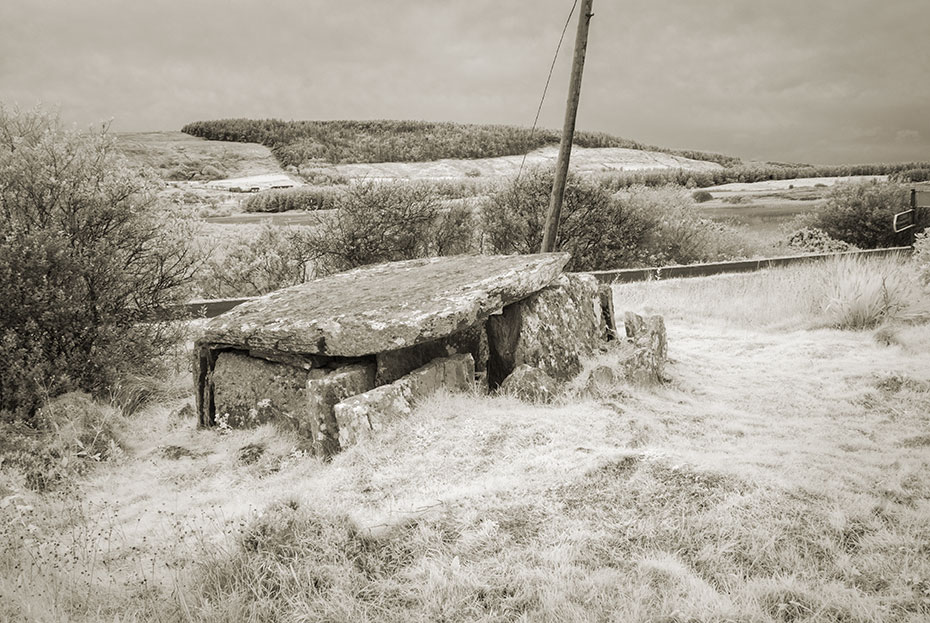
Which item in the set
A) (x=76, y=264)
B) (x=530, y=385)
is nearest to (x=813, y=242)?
(x=530, y=385)

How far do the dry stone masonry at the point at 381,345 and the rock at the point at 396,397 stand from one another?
1 centimetres

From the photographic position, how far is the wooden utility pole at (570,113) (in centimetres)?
1065

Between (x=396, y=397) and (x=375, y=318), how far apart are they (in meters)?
0.81

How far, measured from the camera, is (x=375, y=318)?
5.80 m

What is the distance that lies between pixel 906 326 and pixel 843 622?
7488mm

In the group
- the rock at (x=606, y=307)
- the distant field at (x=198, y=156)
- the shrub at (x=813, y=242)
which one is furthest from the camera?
the distant field at (x=198, y=156)

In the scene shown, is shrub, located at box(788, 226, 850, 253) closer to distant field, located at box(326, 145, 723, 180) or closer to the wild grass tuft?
the wild grass tuft

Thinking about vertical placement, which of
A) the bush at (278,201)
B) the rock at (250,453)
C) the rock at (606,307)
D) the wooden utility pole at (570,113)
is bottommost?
the rock at (250,453)

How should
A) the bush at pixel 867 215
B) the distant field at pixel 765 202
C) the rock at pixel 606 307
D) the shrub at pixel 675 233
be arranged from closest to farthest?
1. the rock at pixel 606 307
2. the shrub at pixel 675 233
3. the bush at pixel 867 215
4. the distant field at pixel 765 202

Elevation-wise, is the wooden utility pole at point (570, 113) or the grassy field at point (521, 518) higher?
the wooden utility pole at point (570, 113)

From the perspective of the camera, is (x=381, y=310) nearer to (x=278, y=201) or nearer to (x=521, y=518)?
(x=521, y=518)

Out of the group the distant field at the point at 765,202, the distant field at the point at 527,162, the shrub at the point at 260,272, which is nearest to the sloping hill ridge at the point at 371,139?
the distant field at the point at 527,162

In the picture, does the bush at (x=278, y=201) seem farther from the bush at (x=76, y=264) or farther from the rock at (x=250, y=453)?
the rock at (x=250, y=453)

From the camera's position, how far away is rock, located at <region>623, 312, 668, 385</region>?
6527 millimetres
